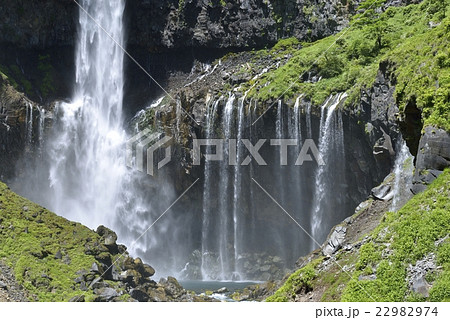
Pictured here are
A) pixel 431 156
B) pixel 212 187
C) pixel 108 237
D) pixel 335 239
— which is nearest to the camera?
pixel 431 156

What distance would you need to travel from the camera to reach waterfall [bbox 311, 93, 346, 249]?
31.6 metres

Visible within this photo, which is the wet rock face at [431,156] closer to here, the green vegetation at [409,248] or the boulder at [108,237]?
the green vegetation at [409,248]

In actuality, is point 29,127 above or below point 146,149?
above

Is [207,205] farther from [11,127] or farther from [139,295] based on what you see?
[11,127]

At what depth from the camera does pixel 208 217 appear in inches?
1513

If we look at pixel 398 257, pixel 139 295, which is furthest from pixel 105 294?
pixel 398 257

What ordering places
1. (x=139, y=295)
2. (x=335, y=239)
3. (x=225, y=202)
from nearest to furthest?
(x=335, y=239) < (x=139, y=295) < (x=225, y=202)

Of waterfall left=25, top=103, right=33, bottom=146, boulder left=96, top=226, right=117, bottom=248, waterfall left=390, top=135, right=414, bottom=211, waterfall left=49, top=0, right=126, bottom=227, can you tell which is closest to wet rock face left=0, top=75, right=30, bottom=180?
waterfall left=25, top=103, right=33, bottom=146

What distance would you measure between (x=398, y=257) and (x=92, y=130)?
107 ft

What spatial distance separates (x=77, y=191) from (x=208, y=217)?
10107 millimetres

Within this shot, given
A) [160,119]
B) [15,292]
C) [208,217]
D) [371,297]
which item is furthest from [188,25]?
[371,297]

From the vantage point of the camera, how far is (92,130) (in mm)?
42656

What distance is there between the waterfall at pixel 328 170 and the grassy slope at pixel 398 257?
1609 centimetres

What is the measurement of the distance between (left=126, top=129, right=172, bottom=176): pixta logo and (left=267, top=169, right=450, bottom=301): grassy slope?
2393 centimetres
